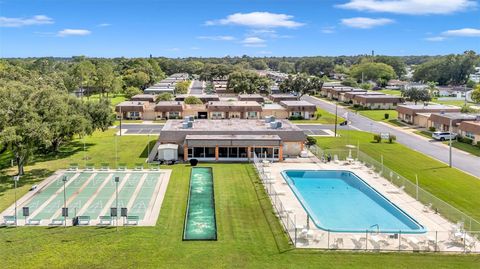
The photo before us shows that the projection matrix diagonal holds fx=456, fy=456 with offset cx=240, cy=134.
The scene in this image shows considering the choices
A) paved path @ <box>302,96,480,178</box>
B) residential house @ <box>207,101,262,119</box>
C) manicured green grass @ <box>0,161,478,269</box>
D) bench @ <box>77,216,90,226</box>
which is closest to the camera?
manicured green grass @ <box>0,161,478,269</box>

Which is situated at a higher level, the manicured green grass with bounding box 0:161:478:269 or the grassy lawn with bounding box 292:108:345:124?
the grassy lawn with bounding box 292:108:345:124

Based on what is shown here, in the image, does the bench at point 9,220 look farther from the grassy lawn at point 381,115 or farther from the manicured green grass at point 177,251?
the grassy lawn at point 381,115

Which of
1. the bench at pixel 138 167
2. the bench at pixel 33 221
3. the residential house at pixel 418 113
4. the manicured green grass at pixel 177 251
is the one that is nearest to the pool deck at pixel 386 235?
the manicured green grass at pixel 177 251

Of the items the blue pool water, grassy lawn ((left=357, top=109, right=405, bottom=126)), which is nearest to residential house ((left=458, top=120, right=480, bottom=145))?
grassy lawn ((left=357, top=109, right=405, bottom=126))

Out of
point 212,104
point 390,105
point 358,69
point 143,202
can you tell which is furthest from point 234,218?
point 358,69

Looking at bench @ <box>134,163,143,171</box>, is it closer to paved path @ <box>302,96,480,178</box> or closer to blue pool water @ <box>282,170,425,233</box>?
blue pool water @ <box>282,170,425,233</box>

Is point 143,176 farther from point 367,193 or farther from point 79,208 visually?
point 367,193
